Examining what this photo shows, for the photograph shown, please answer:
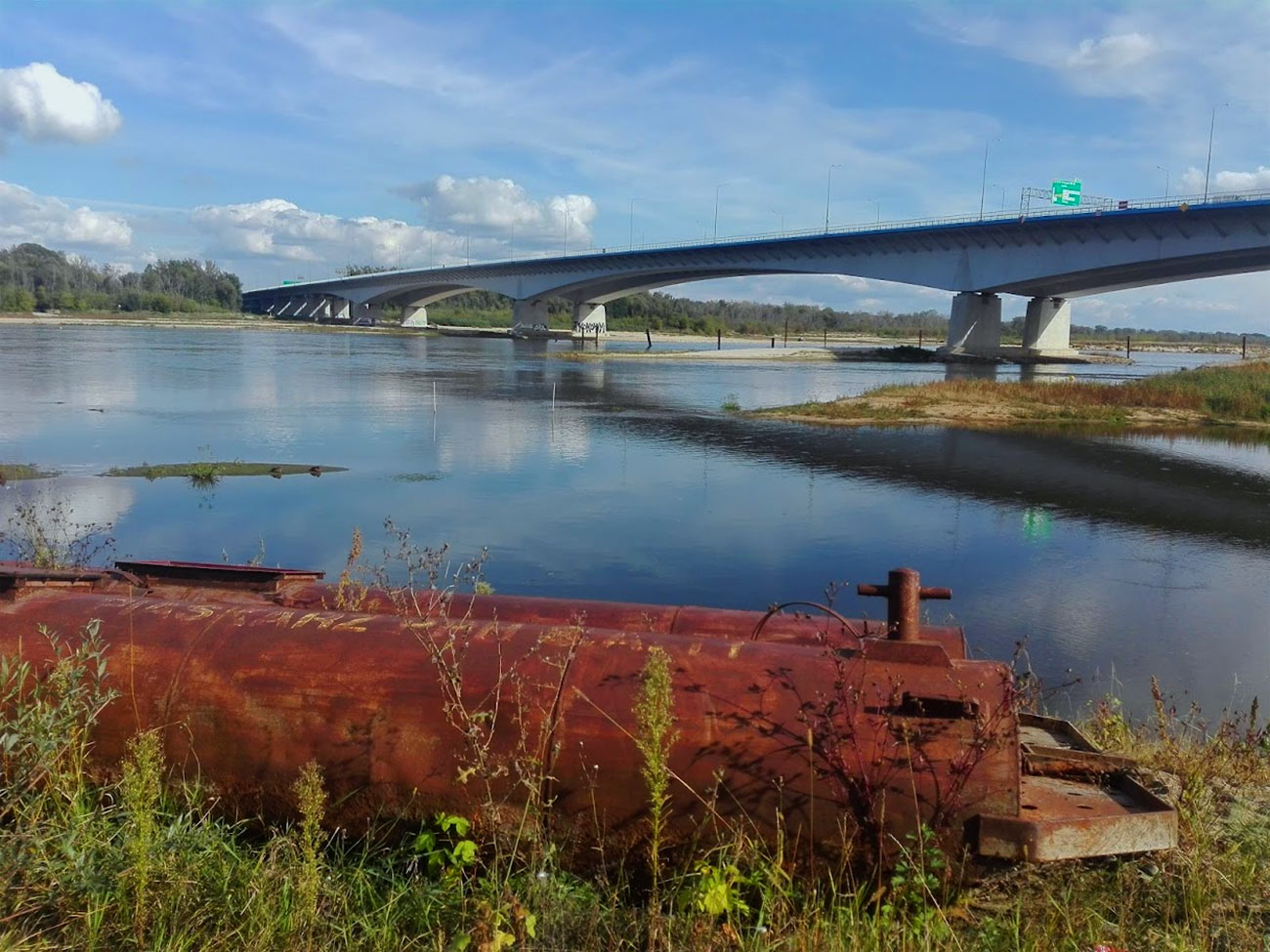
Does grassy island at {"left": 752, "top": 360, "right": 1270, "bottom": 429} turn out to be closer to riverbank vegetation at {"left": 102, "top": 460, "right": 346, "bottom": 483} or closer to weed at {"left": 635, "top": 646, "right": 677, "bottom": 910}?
riverbank vegetation at {"left": 102, "top": 460, "right": 346, "bottom": 483}

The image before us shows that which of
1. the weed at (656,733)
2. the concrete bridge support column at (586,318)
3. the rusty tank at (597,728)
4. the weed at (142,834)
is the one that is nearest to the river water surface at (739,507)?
the rusty tank at (597,728)

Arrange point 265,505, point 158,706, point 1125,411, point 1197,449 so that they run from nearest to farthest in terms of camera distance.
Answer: point 158,706 < point 265,505 < point 1197,449 < point 1125,411

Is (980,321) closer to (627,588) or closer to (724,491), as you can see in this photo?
(724,491)

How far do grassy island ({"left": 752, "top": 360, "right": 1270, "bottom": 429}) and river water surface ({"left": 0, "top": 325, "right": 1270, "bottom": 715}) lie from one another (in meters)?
2.52

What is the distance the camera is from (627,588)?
11.0m

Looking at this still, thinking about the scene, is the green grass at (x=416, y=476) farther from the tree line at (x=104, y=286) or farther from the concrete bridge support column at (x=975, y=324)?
the tree line at (x=104, y=286)

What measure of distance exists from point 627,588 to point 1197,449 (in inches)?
779

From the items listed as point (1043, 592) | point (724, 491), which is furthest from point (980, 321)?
point (1043, 592)

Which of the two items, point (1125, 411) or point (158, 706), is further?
point (1125, 411)

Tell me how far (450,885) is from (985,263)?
61702mm

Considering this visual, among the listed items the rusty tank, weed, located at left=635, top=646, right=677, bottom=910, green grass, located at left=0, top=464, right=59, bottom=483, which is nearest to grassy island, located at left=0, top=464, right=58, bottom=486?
green grass, located at left=0, top=464, right=59, bottom=483

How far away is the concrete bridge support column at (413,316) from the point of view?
121 meters


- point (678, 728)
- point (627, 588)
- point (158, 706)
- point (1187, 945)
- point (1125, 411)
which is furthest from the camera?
point (1125, 411)

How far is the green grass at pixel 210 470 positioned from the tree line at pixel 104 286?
127m
